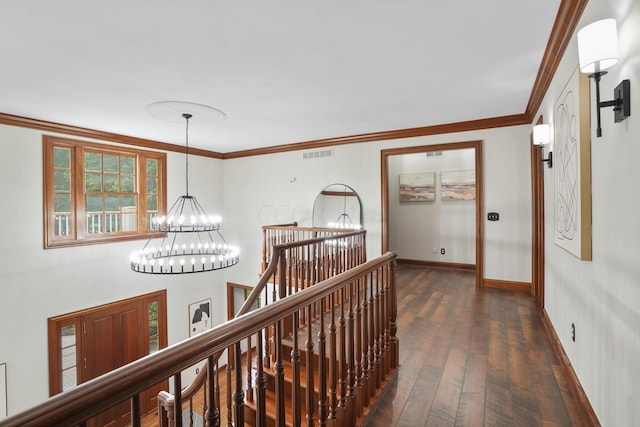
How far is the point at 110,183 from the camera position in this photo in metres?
5.78

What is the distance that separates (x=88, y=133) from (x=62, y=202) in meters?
1.16

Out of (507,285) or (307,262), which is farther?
(507,285)

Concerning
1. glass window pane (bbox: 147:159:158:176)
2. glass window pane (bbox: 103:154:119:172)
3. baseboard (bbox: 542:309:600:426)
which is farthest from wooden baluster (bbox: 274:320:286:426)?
glass window pane (bbox: 147:159:158:176)

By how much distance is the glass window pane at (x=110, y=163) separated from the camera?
570cm

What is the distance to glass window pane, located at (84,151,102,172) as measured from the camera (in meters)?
5.43

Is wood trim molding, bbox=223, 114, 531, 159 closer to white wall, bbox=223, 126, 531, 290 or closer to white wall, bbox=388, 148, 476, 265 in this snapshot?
white wall, bbox=223, 126, 531, 290

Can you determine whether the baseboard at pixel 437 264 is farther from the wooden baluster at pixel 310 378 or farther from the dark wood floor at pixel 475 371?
the wooden baluster at pixel 310 378

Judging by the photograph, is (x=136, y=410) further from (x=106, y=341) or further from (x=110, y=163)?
(x=110, y=163)

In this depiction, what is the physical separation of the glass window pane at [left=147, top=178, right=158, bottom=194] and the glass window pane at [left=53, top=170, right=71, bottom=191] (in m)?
1.32

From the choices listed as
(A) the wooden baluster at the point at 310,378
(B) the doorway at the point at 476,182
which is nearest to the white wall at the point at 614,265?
(A) the wooden baluster at the point at 310,378

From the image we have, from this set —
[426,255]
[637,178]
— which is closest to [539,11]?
[637,178]

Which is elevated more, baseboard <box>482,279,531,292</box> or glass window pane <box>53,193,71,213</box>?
glass window pane <box>53,193,71,213</box>

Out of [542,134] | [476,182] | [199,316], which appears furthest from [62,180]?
[542,134]

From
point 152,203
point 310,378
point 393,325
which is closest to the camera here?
point 310,378
